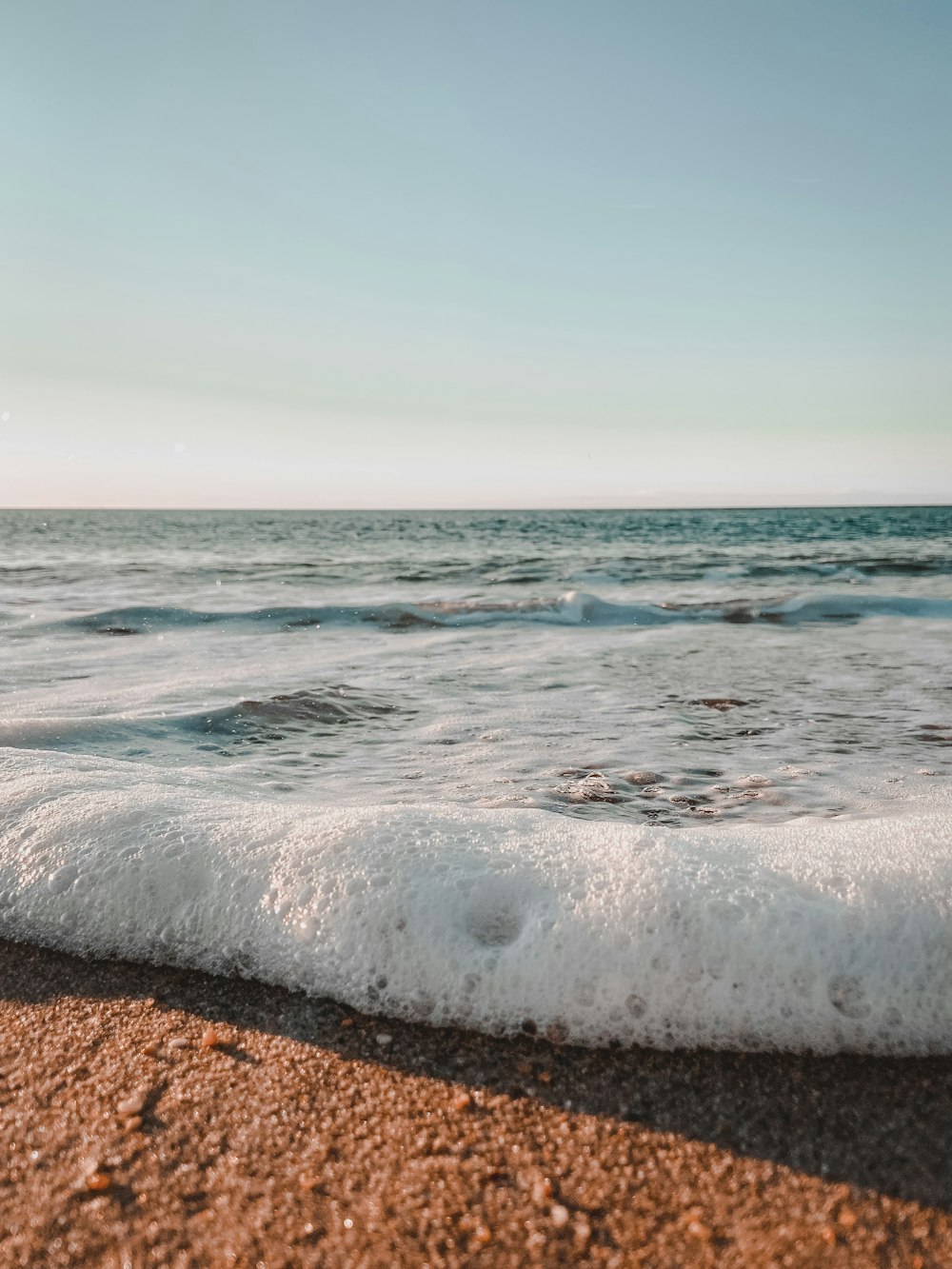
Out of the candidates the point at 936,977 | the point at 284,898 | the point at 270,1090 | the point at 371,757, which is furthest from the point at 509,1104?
the point at 371,757

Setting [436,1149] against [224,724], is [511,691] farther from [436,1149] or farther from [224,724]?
[436,1149]

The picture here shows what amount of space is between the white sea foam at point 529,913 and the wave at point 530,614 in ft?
18.2

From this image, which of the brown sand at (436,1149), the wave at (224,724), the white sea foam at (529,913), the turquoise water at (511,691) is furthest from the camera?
the wave at (224,724)

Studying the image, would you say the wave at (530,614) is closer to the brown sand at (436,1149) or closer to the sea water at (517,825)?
the sea water at (517,825)

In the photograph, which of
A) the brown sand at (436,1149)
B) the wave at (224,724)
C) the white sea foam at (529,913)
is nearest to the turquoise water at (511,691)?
the wave at (224,724)

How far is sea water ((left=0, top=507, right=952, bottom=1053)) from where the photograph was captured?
5.00ft

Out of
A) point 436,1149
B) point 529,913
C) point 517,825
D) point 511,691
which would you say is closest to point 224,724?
point 511,691

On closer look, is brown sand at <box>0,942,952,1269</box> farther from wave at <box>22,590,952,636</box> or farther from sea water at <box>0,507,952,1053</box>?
wave at <box>22,590,952,636</box>

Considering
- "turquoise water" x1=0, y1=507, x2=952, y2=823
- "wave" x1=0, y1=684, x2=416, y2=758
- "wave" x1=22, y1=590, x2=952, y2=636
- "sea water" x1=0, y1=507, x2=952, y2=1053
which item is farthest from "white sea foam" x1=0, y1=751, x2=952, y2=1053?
"wave" x1=22, y1=590, x2=952, y2=636

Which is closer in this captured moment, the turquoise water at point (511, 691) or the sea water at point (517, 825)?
the sea water at point (517, 825)

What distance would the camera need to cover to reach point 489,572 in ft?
47.8

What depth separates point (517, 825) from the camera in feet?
7.05

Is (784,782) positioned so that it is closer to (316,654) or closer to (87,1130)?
(87,1130)

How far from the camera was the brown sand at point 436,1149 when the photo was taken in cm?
103
